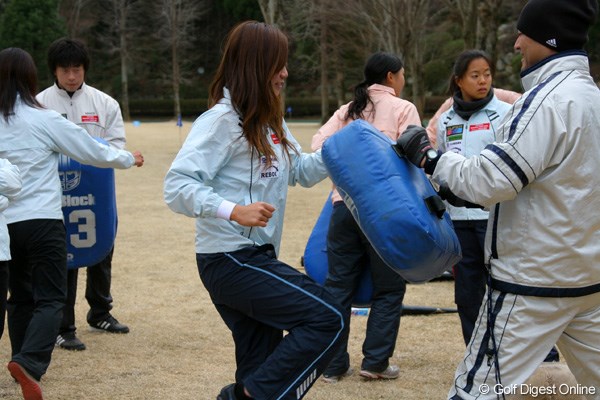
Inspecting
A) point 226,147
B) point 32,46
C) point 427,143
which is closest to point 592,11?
point 427,143

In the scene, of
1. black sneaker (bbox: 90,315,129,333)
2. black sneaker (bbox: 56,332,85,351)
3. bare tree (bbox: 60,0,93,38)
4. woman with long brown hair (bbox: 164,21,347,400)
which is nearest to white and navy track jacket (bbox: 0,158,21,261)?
woman with long brown hair (bbox: 164,21,347,400)

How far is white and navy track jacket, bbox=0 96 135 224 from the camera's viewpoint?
479 centimetres

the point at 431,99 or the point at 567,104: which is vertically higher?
the point at 567,104

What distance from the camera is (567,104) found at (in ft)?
10.5

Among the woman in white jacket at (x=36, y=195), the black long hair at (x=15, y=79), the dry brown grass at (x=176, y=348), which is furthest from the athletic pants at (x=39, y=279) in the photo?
the black long hair at (x=15, y=79)

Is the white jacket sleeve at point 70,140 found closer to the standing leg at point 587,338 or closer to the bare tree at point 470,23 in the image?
the standing leg at point 587,338

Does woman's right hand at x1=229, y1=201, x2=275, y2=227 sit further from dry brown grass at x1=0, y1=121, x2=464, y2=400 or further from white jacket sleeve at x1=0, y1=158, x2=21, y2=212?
dry brown grass at x1=0, y1=121, x2=464, y2=400

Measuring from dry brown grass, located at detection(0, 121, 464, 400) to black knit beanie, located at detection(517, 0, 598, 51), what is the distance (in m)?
2.28

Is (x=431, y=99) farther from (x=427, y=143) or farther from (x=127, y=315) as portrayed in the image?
(x=427, y=143)

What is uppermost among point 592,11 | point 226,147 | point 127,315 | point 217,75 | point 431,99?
point 592,11

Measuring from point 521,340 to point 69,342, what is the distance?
143 inches

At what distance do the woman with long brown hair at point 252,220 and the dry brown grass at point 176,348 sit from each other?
4.51 feet

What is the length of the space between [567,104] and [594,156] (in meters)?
0.23

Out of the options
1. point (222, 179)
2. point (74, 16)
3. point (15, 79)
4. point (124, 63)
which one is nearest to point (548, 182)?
point (222, 179)
